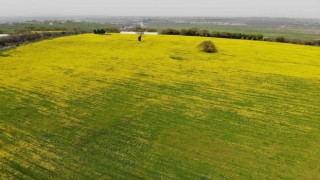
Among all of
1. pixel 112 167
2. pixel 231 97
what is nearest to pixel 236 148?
pixel 112 167

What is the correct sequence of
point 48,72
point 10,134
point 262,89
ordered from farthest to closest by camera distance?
point 48,72 → point 262,89 → point 10,134

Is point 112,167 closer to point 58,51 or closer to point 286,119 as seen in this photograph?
point 286,119

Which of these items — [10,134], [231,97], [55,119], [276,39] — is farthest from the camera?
[276,39]

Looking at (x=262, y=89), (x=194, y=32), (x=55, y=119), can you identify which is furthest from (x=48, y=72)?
(x=194, y=32)

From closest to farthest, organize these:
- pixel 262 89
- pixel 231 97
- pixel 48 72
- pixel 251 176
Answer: pixel 251 176, pixel 231 97, pixel 262 89, pixel 48 72

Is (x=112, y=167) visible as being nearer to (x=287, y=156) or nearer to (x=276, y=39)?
(x=287, y=156)

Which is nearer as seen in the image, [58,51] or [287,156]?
[287,156]
